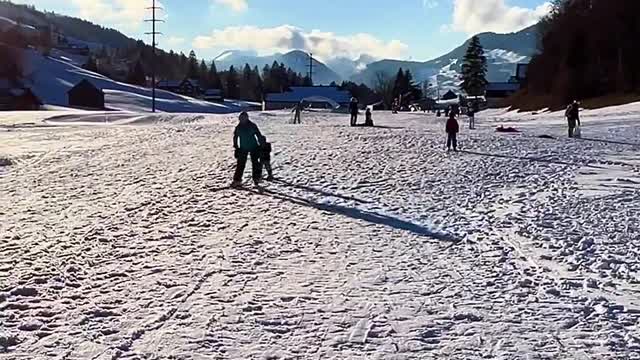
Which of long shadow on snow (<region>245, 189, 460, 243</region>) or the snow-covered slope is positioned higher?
the snow-covered slope

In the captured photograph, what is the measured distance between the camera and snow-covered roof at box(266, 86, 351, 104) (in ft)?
452

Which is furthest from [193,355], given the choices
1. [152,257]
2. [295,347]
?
[152,257]

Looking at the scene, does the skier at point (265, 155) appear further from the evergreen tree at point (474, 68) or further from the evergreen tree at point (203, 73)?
the evergreen tree at point (203, 73)

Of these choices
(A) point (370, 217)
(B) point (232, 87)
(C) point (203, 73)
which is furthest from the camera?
(C) point (203, 73)

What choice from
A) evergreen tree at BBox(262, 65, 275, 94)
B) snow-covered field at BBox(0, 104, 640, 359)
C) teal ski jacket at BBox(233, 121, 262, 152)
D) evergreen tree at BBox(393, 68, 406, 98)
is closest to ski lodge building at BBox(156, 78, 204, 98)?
evergreen tree at BBox(262, 65, 275, 94)

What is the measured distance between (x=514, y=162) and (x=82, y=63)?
6644 inches

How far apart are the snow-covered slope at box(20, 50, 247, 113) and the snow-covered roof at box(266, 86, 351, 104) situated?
414 inches

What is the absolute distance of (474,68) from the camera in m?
115

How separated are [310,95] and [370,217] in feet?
428

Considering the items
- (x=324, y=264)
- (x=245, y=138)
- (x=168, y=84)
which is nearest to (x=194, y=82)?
(x=168, y=84)

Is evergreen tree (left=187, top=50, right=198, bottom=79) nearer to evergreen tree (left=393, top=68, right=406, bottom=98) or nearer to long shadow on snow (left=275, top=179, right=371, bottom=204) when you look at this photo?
evergreen tree (left=393, top=68, right=406, bottom=98)

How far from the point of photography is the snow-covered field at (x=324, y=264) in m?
5.93

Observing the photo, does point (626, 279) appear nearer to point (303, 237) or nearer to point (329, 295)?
point (329, 295)

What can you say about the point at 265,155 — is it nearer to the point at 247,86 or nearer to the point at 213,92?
the point at 213,92
